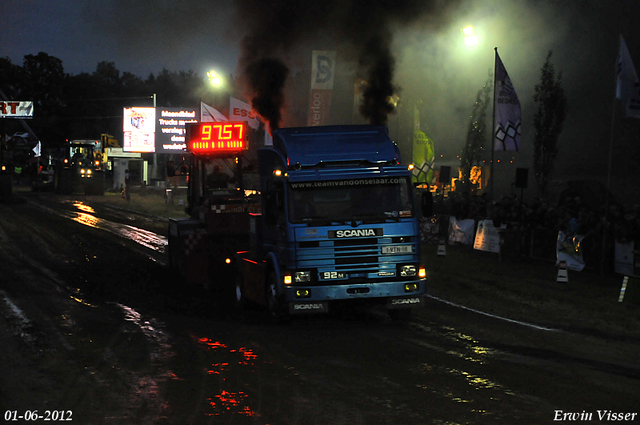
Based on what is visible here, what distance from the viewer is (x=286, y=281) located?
9.59 meters

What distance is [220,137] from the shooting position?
15.0 m

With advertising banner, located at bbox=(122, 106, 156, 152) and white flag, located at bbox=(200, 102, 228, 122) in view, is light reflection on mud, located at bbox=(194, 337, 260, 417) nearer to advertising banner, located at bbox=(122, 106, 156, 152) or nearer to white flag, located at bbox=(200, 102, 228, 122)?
white flag, located at bbox=(200, 102, 228, 122)

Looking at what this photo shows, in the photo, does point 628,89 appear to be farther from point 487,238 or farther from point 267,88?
point 267,88

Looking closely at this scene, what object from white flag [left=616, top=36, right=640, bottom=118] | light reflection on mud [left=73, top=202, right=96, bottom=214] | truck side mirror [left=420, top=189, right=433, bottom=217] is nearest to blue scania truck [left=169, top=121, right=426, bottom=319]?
truck side mirror [left=420, top=189, right=433, bottom=217]

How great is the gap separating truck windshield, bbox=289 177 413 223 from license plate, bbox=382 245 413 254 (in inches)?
16.8

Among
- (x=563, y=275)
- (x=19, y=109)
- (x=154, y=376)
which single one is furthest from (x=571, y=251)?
(x=19, y=109)

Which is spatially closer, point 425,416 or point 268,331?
point 425,416

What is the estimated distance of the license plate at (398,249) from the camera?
31.7ft

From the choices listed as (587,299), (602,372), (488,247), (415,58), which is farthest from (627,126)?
(602,372)

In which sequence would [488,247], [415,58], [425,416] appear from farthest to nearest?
[415,58] < [488,247] < [425,416]

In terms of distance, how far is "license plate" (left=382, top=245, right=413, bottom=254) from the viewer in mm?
9672

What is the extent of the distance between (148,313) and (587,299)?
866 cm

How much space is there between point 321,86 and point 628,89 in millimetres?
10794

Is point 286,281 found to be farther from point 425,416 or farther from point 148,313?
point 425,416
